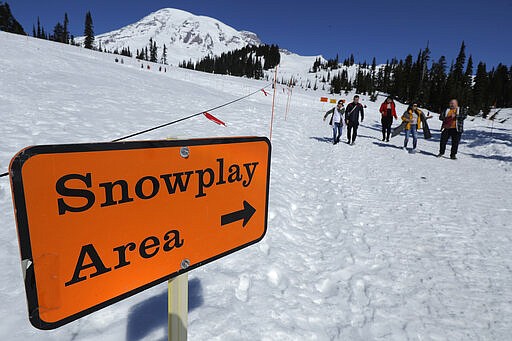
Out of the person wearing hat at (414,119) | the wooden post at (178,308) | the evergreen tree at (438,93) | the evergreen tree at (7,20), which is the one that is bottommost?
the wooden post at (178,308)

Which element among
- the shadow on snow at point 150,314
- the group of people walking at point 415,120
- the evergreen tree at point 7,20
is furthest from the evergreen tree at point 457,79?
the evergreen tree at point 7,20

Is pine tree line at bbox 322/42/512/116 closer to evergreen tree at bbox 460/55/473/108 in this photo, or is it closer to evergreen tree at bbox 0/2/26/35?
evergreen tree at bbox 460/55/473/108

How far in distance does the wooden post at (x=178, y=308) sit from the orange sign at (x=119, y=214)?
0.41ft

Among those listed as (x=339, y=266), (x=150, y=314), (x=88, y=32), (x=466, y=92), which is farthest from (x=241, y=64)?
(x=150, y=314)

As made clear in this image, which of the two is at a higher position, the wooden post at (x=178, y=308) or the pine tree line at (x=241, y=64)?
the pine tree line at (x=241, y=64)

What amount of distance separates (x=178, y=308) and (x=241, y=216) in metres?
0.49

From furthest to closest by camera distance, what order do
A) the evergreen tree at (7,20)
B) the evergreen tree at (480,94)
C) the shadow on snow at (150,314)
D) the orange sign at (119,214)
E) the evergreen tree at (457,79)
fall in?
the evergreen tree at (7,20) → the evergreen tree at (480,94) → the evergreen tree at (457,79) → the shadow on snow at (150,314) → the orange sign at (119,214)

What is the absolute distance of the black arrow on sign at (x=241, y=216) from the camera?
4.01 feet

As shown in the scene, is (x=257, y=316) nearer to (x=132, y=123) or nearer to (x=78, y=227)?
(x=78, y=227)

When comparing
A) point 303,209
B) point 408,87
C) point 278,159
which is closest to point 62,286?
point 303,209

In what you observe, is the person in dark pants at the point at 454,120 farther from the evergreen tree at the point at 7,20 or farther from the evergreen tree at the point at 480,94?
the evergreen tree at the point at 7,20

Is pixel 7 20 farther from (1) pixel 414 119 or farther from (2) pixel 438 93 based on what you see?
(2) pixel 438 93

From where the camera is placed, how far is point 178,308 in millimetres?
1223

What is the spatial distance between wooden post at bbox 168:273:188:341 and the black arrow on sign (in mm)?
294
